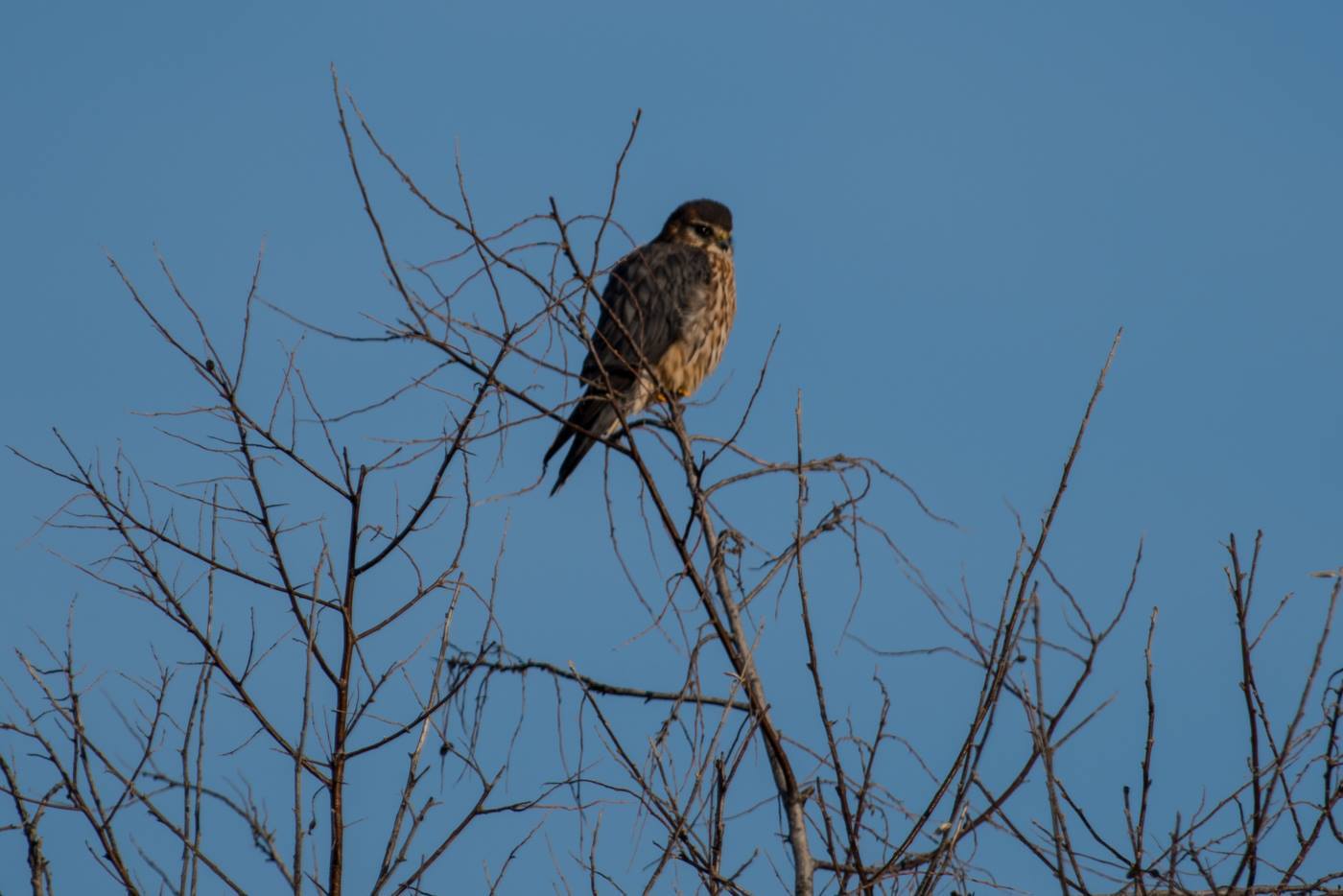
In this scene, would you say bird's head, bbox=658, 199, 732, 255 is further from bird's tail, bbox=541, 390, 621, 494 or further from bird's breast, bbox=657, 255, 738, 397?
bird's tail, bbox=541, 390, 621, 494

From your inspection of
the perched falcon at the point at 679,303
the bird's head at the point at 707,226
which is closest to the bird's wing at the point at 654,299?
the perched falcon at the point at 679,303

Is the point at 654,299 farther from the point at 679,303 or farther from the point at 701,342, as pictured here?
the point at 701,342

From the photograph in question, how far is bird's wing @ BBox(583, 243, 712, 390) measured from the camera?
6.06m

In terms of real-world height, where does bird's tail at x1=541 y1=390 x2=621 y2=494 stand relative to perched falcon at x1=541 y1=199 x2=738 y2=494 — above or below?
below

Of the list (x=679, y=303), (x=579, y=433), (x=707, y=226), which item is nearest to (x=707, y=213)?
(x=707, y=226)

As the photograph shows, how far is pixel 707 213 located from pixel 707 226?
0.21 feet

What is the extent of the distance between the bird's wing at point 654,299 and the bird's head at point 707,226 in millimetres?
110

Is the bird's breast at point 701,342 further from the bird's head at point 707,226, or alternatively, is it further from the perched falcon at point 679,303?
the bird's head at point 707,226

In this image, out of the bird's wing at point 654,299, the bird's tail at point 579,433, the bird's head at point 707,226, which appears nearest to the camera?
the bird's tail at point 579,433

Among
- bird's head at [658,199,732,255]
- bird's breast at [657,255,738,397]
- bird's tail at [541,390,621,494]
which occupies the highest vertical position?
bird's head at [658,199,732,255]

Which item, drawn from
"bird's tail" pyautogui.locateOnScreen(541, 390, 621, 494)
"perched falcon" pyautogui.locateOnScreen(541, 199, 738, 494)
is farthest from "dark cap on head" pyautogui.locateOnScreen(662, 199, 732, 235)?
"bird's tail" pyautogui.locateOnScreen(541, 390, 621, 494)

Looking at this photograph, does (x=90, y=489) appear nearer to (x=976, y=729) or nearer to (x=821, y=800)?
(x=821, y=800)

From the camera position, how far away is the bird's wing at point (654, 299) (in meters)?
6.06

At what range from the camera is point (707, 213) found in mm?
6965
